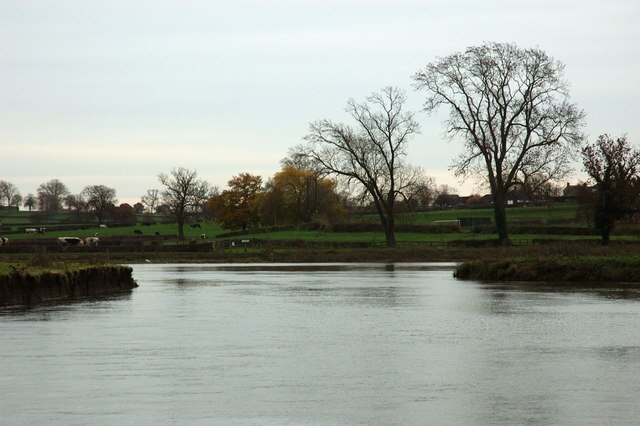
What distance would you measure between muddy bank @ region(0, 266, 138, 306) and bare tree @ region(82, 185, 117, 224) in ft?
397

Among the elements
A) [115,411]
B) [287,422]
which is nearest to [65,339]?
[115,411]

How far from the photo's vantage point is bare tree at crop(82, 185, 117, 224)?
522ft

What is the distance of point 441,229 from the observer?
296 ft

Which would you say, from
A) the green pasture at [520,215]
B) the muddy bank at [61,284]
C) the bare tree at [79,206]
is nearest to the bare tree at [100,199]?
the bare tree at [79,206]

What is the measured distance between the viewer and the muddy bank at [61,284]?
28.3m

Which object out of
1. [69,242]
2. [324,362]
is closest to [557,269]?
[324,362]

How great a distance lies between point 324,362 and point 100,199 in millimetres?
148790

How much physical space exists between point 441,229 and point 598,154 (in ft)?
64.0

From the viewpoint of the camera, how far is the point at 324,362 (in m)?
16.0

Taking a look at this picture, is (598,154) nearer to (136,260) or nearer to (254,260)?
(254,260)

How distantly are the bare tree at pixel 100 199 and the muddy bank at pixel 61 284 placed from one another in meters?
121

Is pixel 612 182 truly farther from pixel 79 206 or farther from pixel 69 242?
pixel 79 206

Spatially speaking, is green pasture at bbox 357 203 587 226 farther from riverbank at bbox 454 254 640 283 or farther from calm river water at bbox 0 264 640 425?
calm river water at bbox 0 264 640 425

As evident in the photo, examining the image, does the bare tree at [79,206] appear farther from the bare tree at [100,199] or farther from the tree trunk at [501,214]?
the tree trunk at [501,214]
